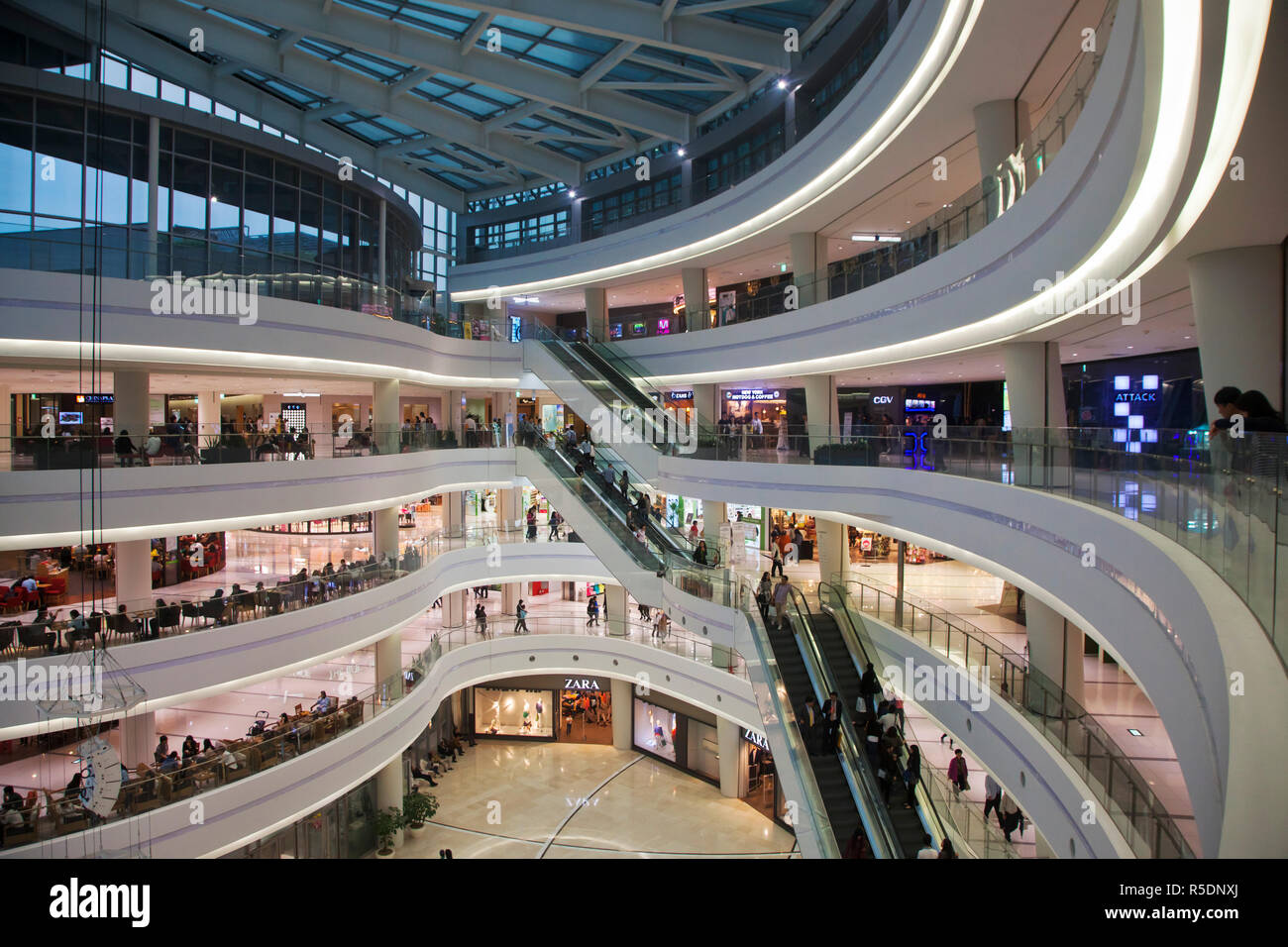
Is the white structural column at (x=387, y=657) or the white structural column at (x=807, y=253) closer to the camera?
the white structural column at (x=387, y=657)

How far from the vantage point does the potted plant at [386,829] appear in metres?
20.2

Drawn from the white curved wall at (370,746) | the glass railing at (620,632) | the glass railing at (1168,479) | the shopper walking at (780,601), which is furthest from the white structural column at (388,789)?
the glass railing at (1168,479)

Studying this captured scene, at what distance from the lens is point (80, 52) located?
19.8m

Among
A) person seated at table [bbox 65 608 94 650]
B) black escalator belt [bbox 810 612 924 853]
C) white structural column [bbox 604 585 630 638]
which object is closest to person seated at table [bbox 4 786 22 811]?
person seated at table [bbox 65 608 94 650]

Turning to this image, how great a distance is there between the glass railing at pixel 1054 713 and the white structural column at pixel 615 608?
1150 cm

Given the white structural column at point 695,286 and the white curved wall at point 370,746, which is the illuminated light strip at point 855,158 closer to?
the white structural column at point 695,286

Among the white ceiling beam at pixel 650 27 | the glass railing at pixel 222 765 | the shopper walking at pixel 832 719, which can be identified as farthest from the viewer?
the white ceiling beam at pixel 650 27

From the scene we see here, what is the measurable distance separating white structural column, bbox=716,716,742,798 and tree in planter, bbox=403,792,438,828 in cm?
865

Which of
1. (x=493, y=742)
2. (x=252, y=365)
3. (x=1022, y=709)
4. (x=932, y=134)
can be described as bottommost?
(x=493, y=742)

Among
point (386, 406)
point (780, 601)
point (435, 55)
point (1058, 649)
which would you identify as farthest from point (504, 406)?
point (1058, 649)

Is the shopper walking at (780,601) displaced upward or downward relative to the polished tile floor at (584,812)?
upward
